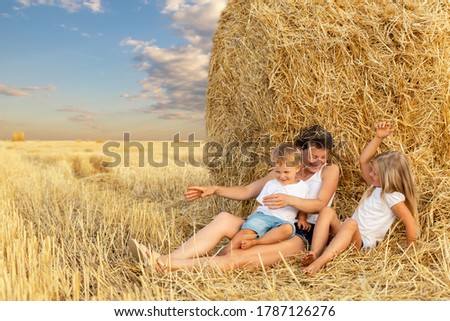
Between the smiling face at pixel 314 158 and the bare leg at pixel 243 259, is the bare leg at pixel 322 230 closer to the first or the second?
the bare leg at pixel 243 259

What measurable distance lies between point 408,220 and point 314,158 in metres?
0.89

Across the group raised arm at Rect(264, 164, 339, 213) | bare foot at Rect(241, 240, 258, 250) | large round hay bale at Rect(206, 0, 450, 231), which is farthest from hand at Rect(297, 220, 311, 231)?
large round hay bale at Rect(206, 0, 450, 231)

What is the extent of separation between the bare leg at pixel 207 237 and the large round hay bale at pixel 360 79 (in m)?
1.02

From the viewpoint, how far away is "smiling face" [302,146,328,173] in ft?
13.4

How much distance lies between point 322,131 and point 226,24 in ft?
6.32

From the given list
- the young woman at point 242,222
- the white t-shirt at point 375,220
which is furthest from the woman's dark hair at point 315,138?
the white t-shirt at point 375,220

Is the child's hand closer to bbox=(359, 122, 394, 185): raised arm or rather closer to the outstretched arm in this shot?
bbox=(359, 122, 394, 185): raised arm

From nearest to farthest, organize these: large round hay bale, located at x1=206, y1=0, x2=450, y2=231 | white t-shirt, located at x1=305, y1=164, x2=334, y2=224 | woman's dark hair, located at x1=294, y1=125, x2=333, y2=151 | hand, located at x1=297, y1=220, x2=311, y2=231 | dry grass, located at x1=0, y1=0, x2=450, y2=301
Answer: dry grass, located at x1=0, y1=0, x2=450, y2=301, hand, located at x1=297, y1=220, x2=311, y2=231, white t-shirt, located at x1=305, y1=164, x2=334, y2=224, woman's dark hair, located at x1=294, y1=125, x2=333, y2=151, large round hay bale, located at x1=206, y1=0, x2=450, y2=231

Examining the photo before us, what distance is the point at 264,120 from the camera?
453 centimetres

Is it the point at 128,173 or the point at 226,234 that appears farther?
the point at 128,173

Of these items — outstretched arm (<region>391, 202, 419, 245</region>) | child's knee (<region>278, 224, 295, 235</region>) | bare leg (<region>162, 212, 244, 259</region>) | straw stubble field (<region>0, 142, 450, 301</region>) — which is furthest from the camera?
outstretched arm (<region>391, 202, 419, 245</region>)
